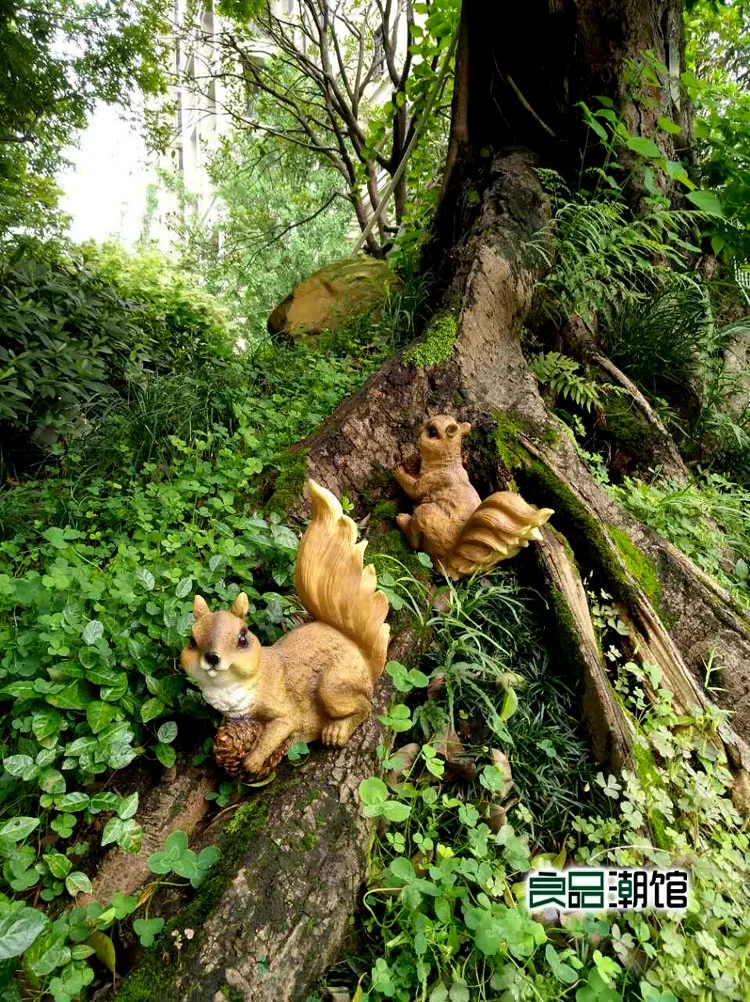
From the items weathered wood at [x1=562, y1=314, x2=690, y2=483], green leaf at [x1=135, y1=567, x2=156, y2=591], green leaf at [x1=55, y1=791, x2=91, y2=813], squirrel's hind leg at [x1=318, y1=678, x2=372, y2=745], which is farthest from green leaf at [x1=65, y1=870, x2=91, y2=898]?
weathered wood at [x1=562, y1=314, x2=690, y2=483]

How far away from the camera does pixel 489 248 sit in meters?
3.10

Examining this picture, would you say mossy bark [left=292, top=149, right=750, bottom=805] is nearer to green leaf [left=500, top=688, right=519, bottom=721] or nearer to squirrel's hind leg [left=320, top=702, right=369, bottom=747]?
green leaf [left=500, top=688, right=519, bottom=721]

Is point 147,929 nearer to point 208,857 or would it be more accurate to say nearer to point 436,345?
point 208,857

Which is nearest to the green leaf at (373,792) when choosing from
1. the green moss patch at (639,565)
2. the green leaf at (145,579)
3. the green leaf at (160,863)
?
the green leaf at (160,863)

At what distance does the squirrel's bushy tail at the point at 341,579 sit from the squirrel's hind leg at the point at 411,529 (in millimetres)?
671

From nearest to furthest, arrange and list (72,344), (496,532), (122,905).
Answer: (122,905), (496,532), (72,344)

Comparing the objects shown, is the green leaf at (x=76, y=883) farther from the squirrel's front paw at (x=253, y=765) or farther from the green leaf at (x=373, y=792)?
the green leaf at (x=373, y=792)

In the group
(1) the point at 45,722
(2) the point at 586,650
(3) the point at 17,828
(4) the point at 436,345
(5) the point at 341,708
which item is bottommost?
(2) the point at 586,650

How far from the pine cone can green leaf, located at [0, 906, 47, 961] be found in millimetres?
442

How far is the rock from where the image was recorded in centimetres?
506

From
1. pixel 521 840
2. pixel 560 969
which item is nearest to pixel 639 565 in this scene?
pixel 521 840

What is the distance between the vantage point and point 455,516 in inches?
83.1

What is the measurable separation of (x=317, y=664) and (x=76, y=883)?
2.27ft

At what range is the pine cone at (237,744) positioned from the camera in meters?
1.42
